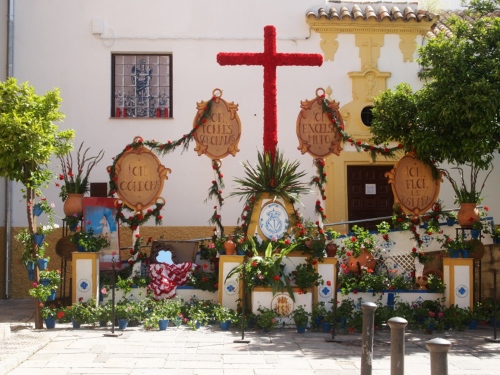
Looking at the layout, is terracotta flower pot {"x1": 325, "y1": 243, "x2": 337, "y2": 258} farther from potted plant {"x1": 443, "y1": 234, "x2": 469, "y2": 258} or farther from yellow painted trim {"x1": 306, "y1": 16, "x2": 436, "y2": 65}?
yellow painted trim {"x1": 306, "y1": 16, "x2": 436, "y2": 65}

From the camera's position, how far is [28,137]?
1128 centimetres

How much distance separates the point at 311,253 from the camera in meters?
12.5

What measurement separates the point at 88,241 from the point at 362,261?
4.63 meters

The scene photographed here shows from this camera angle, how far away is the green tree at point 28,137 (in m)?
11.3

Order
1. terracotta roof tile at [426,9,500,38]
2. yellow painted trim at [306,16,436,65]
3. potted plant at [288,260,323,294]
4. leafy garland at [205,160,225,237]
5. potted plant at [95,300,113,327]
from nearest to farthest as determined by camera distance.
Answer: potted plant at [95,300,113,327] < potted plant at [288,260,323,294] < leafy garland at [205,160,225,237] < yellow painted trim at [306,16,436,65] < terracotta roof tile at [426,9,500,38]

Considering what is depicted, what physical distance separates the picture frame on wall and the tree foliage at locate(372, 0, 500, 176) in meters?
4.86

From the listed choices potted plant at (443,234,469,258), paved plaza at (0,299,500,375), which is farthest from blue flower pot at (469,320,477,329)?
potted plant at (443,234,469,258)

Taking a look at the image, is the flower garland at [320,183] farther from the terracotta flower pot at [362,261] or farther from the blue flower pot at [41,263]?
the blue flower pot at [41,263]

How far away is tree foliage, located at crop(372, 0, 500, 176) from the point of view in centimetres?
1172

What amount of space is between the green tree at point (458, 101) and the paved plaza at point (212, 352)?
2.96 meters

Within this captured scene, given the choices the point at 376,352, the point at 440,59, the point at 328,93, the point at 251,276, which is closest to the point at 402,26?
the point at 328,93

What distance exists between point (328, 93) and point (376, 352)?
7.58 meters

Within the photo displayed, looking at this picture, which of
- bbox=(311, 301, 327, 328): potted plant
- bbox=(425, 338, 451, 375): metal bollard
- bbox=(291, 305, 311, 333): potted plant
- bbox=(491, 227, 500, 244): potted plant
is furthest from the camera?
bbox=(491, 227, 500, 244): potted plant

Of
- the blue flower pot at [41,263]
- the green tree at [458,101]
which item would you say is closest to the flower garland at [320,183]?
the green tree at [458,101]
